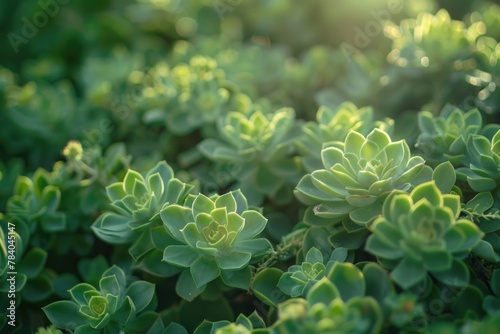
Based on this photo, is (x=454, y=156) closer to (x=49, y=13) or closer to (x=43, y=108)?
(x=43, y=108)

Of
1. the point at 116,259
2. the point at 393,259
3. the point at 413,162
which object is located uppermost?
the point at 413,162

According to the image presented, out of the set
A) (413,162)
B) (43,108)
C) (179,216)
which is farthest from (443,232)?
(43,108)

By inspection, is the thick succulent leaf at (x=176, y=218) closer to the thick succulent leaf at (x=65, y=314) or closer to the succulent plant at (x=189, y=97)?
the thick succulent leaf at (x=65, y=314)

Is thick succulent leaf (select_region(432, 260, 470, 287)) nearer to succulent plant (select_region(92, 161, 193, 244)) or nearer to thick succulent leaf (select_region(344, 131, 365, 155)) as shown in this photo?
thick succulent leaf (select_region(344, 131, 365, 155))

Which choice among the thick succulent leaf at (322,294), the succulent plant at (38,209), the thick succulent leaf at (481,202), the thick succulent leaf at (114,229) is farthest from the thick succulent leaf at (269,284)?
the succulent plant at (38,209)

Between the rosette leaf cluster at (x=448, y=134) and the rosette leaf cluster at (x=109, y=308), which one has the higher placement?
the rosette leaf cluster at (x=448, y=134)

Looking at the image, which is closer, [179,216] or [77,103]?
[179,216]

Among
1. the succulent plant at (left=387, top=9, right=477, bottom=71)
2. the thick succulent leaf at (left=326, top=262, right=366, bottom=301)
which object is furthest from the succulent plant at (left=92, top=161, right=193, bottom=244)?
the succulent plant at (left=387, top=9, right=477, bottom=71)
